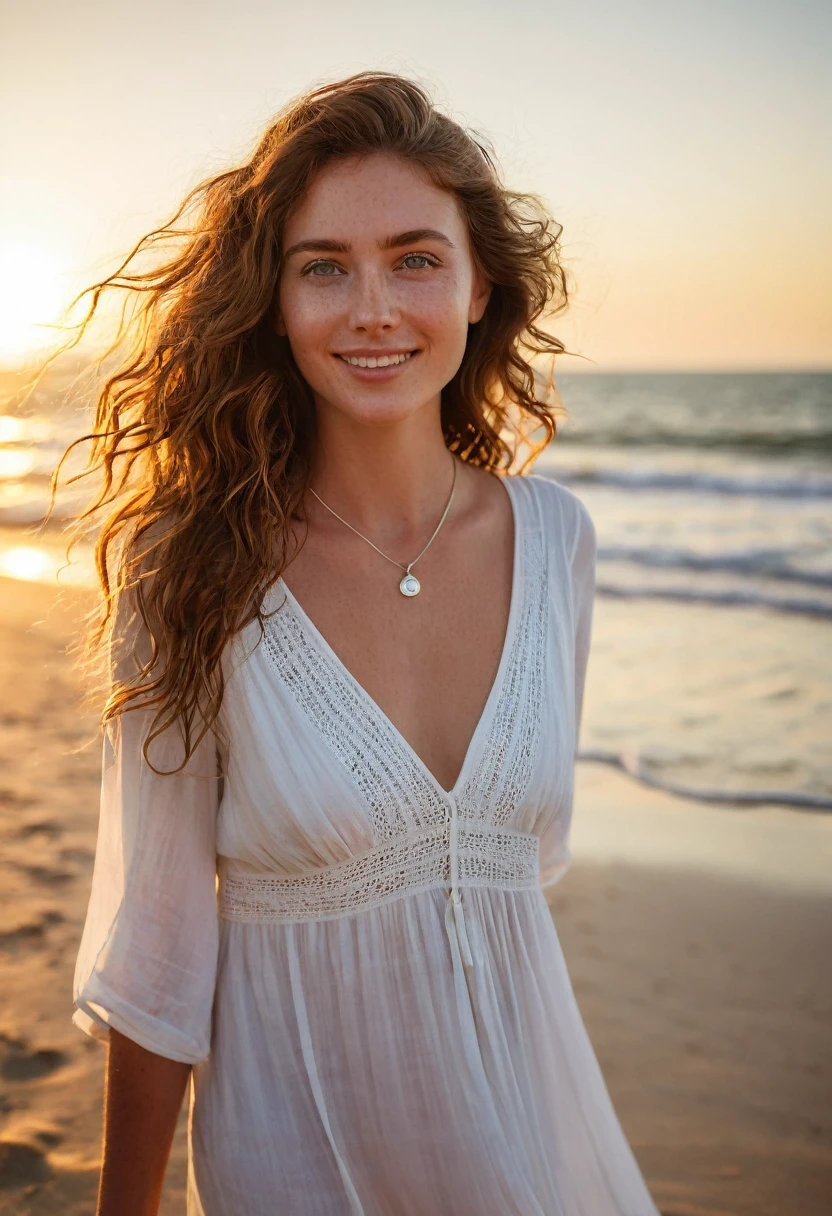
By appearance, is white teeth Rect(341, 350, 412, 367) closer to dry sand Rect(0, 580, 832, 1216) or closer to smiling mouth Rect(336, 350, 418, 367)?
smiling mouth Rect(336, 350, 418, 367)

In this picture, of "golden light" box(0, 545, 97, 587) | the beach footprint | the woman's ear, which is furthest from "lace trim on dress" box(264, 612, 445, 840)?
"golden light" box(0, 545, 97, 587)

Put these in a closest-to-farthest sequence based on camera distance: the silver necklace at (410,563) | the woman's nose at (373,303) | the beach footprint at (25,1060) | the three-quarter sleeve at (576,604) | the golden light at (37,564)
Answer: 1. the woman's nose at (373,303)
2. the silver necklace at (410,563)
3. the three-quarter sleeve at (576,604)
4. the beach footprint at (25,1060)
5. the golden light at (37,564)

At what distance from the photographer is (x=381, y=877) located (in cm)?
186

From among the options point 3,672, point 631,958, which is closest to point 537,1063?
point 631,958

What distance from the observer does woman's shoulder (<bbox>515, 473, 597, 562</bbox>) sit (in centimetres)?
231

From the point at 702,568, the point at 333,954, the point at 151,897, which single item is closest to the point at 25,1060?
the point at 151,897

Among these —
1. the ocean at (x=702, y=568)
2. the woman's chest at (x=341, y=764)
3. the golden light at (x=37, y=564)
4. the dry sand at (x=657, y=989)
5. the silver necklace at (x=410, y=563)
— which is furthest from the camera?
the golden light at (x=37, y=564)

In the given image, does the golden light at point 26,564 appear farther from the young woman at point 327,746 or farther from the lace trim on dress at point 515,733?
the lace trim on dress at point 515,733

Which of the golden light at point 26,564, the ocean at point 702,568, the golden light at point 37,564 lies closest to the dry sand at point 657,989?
the ocean at point 702,568

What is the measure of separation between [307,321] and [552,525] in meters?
0.65

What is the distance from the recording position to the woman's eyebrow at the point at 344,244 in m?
1.97

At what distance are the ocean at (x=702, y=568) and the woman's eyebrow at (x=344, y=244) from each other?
74cm

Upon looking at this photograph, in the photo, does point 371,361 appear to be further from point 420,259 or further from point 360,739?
point 360,739

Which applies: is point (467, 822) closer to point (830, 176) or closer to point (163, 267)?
point (163, 267)
